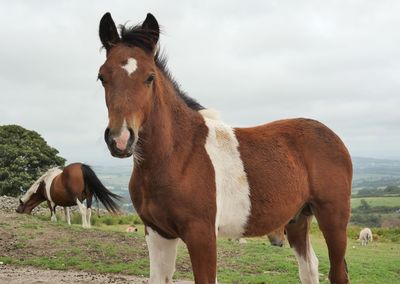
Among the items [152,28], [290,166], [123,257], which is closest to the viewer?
[152,28]

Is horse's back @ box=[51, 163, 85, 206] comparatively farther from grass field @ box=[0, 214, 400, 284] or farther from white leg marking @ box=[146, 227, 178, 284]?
white leg marking @ box=[146, 227, 178, 284]

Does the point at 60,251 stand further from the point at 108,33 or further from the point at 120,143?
the point at 120,143

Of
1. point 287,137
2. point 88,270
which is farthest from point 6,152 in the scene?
point 287,137

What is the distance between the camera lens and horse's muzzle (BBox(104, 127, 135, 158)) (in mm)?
2721

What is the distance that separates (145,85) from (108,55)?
1.39 feet

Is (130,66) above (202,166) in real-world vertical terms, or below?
above

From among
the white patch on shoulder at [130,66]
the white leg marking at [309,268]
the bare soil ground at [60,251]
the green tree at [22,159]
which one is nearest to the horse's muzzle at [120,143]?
the white patch on shoulder at [130,66]

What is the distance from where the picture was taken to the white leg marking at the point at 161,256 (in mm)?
3533

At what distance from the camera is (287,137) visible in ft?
14.1

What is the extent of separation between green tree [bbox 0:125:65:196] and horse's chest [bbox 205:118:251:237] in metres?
21.0

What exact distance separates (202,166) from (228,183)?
309mm

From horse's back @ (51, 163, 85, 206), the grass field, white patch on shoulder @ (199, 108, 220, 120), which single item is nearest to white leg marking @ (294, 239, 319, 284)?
white patch on shoulder @ (199, 108, 220, 120)

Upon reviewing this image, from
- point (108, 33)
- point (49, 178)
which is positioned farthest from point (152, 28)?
point (49, 178)

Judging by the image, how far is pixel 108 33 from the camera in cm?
333
